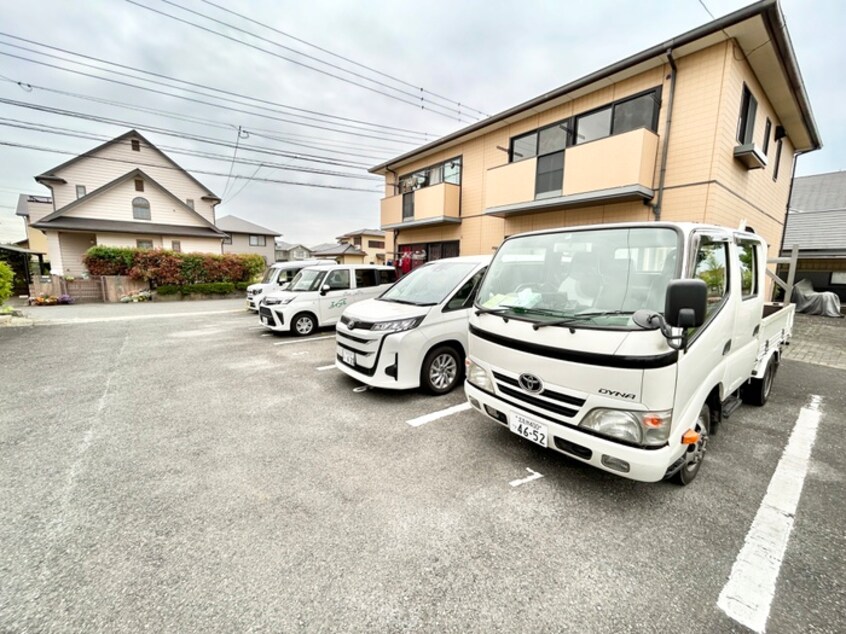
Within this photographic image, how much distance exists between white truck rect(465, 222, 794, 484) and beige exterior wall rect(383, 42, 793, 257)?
4821 mm

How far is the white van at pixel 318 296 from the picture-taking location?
315 inches

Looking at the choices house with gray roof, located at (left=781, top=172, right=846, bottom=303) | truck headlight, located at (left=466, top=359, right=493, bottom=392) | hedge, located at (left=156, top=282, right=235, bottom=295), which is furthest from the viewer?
hedge, located at (left=156, top=282, right=235, bottom=295)

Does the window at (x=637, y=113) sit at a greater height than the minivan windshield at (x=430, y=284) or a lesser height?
greater

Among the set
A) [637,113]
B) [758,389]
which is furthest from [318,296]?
[637,113]

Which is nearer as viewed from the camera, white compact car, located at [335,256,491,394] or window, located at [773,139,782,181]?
white compact car, located at [335,256,491,394]

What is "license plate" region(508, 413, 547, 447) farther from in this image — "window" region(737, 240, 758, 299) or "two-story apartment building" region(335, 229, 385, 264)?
"two-story apartment building" region(335, 229, 385, 264)

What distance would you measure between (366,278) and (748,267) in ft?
23.0

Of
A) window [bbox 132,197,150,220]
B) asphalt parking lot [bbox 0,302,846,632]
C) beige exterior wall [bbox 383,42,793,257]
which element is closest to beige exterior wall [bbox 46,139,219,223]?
window [bbox 132,197,150,220]

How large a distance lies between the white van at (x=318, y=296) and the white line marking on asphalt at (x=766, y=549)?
22.3 feet

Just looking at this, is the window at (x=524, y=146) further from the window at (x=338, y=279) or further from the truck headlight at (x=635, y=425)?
the truck headlight at (x=635, y=425)

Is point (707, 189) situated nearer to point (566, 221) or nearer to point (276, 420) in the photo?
point (566, 221)

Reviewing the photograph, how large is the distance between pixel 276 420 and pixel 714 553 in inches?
151

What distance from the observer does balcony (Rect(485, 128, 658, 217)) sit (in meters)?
7.32

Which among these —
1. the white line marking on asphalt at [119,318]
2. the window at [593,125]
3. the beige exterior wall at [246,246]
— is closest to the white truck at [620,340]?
the window at [593,125]
